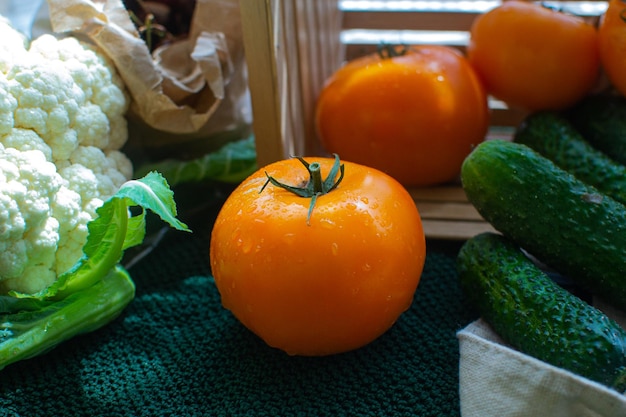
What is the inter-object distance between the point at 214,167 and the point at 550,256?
1.73 feet

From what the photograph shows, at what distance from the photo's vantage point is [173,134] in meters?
1.02

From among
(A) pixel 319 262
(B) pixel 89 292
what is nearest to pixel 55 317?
(B) pixel 89 292

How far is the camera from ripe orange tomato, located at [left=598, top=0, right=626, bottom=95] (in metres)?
0.93

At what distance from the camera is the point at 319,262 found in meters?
0.67

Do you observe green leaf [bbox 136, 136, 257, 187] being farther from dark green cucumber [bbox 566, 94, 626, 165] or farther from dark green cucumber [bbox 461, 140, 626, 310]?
dark green cucumber [bbox 566, 94, 626, 165]

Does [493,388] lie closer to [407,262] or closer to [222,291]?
[407,262]

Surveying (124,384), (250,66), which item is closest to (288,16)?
(250,66)

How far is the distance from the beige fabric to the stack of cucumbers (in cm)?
5

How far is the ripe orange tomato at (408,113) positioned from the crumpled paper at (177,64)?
0.17 metres

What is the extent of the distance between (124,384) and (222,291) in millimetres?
152

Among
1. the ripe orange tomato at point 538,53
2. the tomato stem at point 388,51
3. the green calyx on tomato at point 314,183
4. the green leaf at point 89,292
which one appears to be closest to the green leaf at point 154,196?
the green leaf at point 89,292

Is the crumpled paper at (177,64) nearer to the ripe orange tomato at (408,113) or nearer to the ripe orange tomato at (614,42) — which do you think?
the ripe orange tomato at (408,113)

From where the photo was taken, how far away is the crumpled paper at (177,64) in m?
0.90

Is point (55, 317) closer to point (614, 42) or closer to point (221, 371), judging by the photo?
point (221, 371)
